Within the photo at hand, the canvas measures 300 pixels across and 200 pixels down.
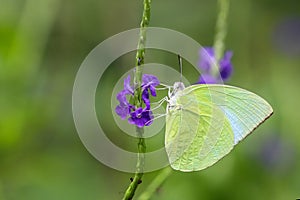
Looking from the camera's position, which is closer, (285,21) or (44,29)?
(44,29)

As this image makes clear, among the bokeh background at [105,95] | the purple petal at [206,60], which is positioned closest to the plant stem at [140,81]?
the purple petal at [206,60]

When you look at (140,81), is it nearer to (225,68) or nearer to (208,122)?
(208,122)

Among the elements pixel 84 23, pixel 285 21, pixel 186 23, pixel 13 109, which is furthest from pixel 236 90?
pixel 285 21

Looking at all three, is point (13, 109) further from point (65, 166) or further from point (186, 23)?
point (186, 23)

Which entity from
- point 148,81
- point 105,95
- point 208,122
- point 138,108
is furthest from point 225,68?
point 105,95

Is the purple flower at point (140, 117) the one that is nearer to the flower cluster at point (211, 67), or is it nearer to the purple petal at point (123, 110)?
the purple petal at point (123, 110)
